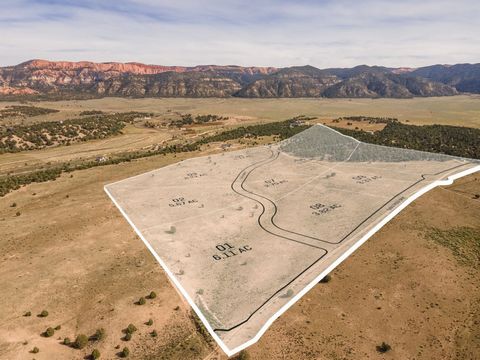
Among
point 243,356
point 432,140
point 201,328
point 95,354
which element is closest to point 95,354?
point 95,354

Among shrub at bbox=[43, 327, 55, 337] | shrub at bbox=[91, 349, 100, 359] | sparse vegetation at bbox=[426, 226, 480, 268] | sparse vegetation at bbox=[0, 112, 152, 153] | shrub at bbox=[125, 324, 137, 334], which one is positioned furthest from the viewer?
sparse vegetation at bbox=[0, 112, 152, 153]

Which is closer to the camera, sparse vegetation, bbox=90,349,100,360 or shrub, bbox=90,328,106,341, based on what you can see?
sparse vegetation, bbox=90,349,100,360

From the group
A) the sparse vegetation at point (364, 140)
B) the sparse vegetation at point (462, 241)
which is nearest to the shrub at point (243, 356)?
the sparse vegetation at point (462, 241)

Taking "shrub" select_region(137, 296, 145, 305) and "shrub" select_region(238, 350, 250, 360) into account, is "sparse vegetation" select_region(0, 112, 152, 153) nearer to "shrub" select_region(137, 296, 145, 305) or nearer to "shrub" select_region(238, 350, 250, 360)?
"shrub" select_region(137, 296, 145, 305)

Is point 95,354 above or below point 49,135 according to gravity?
above

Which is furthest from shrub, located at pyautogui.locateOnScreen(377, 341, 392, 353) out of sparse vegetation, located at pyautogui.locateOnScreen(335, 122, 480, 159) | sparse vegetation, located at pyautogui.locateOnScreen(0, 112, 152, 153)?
sparse vegetation, located at pyautogui.locateOnScreen(0, 112, 152, 153)

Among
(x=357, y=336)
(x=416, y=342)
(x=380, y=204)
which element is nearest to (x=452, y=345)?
(x=416, y=342)

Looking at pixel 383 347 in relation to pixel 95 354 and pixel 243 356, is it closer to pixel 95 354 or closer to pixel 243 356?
pixel 243 356
